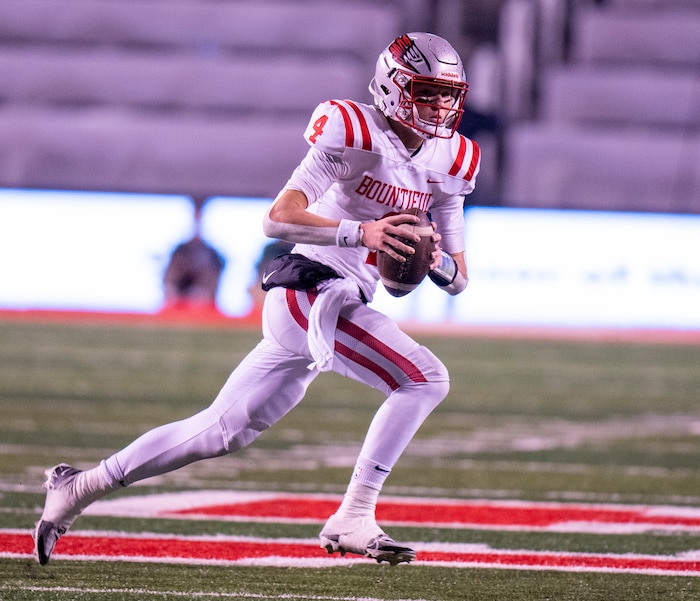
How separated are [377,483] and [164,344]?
8.86m

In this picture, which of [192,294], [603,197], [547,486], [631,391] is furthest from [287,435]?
[603,197]

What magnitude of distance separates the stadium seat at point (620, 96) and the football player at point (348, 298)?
13954mm

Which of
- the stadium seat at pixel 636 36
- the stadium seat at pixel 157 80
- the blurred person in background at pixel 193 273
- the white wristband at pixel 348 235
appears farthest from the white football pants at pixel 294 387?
the stadium seat at pixel 636 36

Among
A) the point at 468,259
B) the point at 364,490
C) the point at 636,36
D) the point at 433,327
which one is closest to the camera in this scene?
the point at 364,490

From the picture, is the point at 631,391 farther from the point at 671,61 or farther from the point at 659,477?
the point at 671,61

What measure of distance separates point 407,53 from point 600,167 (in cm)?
1362

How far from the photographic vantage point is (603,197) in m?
16.8

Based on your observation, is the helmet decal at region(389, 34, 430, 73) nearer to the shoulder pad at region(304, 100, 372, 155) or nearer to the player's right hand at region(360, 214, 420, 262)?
the shoulder pad at region(304, 100, 372, 155)

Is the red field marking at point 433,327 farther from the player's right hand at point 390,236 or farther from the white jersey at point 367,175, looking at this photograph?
the player's right hand at point 390,236

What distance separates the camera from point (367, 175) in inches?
136

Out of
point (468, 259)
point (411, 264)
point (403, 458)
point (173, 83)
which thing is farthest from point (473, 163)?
point (173, 83)

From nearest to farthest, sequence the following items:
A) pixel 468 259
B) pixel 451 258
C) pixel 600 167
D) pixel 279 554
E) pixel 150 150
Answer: pixel 451 258, pixel 279 554, pixel 468 259, pixel 600 167, pixel 150 150

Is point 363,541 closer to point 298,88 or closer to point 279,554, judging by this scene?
point 279,554

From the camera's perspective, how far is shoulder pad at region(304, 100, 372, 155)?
340cm
